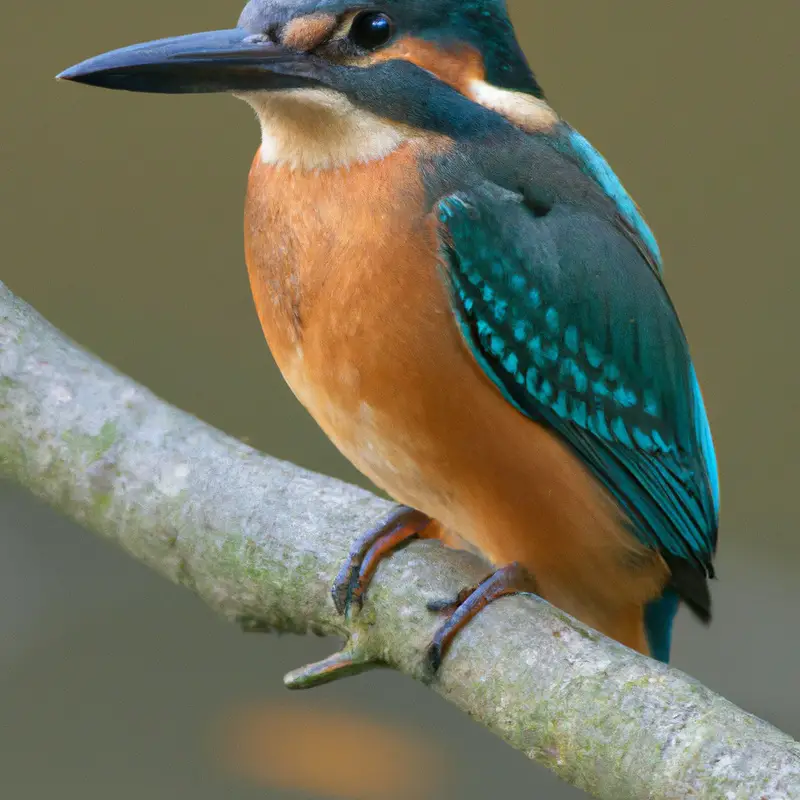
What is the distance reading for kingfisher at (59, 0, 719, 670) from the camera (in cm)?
114

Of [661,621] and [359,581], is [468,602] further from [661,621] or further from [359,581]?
[661,621]

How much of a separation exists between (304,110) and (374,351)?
23cm

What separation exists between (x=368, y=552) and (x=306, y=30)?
0.52 m

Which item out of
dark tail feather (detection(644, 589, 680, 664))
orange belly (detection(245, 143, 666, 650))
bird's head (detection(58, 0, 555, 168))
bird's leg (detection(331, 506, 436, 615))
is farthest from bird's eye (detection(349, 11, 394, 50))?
dark tail feather (detection(644, 589, 680, 664))

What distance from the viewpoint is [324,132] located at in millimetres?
1200

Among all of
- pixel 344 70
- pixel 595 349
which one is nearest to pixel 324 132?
pixel 344 70

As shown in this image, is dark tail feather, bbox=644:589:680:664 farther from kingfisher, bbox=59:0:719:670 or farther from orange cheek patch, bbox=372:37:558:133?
orange cheek patch, bbox=372:37:558:133

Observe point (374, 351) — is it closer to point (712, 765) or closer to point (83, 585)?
point (712, 765)

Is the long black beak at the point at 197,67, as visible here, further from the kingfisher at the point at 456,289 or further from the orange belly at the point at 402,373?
the orange belly at the point at 402,373

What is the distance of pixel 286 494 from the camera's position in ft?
4.56

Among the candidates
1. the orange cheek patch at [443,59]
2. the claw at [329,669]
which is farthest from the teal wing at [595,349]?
the claw at [329,669]

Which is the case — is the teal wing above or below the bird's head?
below

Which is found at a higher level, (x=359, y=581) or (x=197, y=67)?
(x=197, y=67)

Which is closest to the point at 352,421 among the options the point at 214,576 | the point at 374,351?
the point at 374,351
